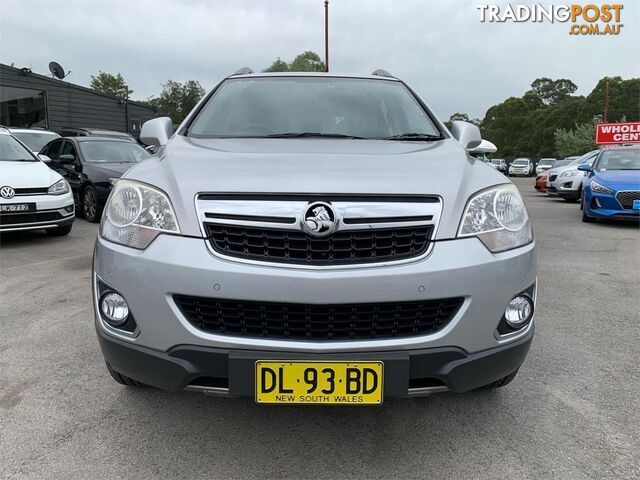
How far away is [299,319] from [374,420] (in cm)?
83

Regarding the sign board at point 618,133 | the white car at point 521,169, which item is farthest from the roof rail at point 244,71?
the white car at point 521,169

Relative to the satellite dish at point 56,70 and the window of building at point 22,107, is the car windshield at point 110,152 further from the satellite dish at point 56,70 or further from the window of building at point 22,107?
the satellite dish at point 56,70

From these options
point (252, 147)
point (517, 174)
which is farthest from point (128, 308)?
point (517, 174)

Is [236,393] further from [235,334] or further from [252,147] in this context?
[252,147]

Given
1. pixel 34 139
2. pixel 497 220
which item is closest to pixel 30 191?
pixel 497 220

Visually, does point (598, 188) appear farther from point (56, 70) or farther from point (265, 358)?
point (56, 70)

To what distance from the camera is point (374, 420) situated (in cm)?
235

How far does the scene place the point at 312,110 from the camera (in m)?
3.03

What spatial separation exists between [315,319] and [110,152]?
8.48 metres

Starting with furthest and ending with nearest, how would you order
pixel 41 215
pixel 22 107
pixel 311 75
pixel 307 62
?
pixel 307 62, pixel 22 107, pixel 41 215, pixel 311 75

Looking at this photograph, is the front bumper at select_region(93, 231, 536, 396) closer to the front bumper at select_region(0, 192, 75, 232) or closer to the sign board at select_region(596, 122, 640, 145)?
the front bumper at select_region(0, 192, 75, 232)

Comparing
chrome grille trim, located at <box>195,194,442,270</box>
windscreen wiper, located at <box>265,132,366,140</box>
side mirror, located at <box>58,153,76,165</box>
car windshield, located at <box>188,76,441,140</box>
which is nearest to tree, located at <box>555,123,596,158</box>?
side mirror, located at <box>58,153,76,165</box>

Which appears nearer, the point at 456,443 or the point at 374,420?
the point at 456,443

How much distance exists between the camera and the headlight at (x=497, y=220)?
A: 77.3 inches
